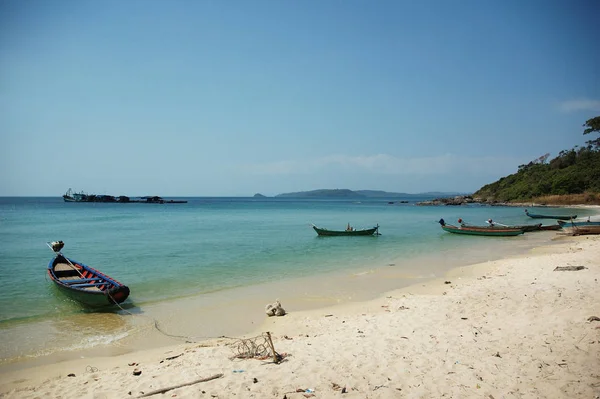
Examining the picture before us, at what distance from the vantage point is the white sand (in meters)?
5.66

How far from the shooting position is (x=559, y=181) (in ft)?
235

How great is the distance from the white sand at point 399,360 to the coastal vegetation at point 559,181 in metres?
69.7

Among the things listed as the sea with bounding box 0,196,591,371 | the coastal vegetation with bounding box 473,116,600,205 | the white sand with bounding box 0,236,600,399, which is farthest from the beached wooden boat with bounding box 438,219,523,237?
the coastal vegetation with bounding box 473,116,600,205

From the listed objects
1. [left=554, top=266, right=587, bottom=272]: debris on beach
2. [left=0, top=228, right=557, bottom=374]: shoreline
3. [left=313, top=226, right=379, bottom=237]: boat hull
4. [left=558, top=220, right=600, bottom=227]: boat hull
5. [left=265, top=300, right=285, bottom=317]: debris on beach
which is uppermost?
[left=558, top=220, right=600, bottom=227]: boat hull

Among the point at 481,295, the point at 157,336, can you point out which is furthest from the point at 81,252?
the point at 481,295

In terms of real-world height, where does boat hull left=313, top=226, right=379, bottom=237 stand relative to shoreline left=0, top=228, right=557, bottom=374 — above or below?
above

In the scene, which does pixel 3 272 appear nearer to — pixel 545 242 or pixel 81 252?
pixel 81 252

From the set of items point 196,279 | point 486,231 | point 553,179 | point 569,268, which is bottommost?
point 196,279

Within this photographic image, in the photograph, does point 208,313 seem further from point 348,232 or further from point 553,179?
point 553,179

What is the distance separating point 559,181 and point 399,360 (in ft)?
271

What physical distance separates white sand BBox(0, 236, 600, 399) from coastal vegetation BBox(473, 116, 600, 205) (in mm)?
69741

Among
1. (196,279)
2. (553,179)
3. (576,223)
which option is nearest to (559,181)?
(553,179)

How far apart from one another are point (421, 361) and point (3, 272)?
2035 centimetres

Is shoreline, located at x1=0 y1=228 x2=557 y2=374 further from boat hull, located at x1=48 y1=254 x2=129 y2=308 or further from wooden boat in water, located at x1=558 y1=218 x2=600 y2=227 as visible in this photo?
wooden boat in water, located at x1=558 y1=218 x2=600 y2=227
